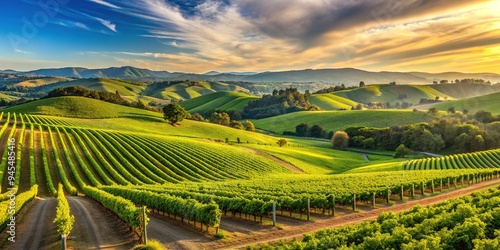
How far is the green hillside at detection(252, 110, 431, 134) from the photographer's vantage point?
6570 inches

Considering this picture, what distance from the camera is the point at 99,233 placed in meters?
22.5

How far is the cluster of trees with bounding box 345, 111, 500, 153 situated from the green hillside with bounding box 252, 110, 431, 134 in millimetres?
28672

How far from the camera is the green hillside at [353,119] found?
16688 cm

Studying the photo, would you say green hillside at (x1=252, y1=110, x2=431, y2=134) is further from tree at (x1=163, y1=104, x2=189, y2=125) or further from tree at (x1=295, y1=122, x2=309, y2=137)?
tree at (x1=163, y1=104, x2=189, y2=125)

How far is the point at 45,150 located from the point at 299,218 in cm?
5496

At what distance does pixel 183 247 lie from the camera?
19359 mm

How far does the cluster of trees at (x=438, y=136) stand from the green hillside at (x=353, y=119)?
2867 cm

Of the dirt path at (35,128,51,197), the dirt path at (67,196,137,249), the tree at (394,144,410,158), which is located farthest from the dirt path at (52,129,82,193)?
the tree at (394,144,410,158)

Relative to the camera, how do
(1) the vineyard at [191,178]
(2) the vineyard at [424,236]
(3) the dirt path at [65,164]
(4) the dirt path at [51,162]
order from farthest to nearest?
1. (3) the dirt path at [65,164]
2. (4) the dirt path at [51,162]
3. (1) the vineyard at [191,178]
4. (2) the vineyard at [424,236]

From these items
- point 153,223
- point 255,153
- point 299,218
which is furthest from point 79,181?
point 255,153

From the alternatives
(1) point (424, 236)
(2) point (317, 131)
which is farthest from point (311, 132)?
(1) point (424, 236)

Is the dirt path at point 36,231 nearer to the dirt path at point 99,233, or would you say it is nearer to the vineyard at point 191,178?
the dirt path at point 99,233

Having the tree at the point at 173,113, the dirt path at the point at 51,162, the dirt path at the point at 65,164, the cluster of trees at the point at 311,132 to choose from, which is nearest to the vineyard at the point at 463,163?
the dirt path at the point at 65,164

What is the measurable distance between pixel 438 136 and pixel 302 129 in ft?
224
